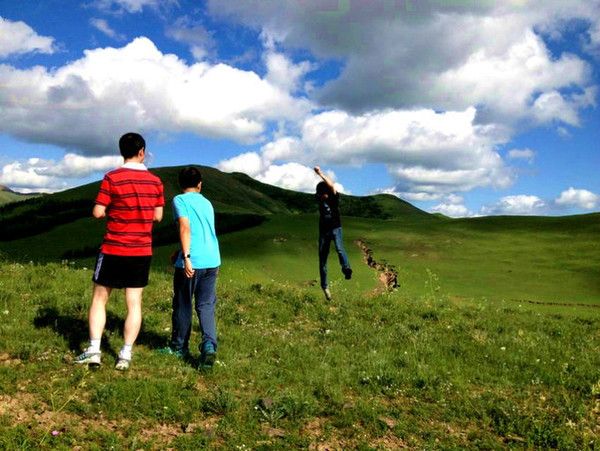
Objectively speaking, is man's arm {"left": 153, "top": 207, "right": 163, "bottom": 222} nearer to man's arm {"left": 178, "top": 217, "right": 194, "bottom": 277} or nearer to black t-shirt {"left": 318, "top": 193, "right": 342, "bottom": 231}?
man's arm {"left": 178, "top": 217, "right": 194, "bottom": 277}

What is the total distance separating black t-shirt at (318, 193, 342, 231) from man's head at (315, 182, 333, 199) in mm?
104

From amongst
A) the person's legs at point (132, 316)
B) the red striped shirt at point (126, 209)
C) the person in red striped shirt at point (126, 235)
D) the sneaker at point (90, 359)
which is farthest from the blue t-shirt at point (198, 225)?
the sneaker at point (90, 359)

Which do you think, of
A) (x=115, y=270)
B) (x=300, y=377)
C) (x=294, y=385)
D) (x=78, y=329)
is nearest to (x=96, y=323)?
(x=115, y=270)

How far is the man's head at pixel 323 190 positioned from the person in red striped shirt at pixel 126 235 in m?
7.26

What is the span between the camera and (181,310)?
9.59 meters

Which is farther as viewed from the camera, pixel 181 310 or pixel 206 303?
pixel 181 310

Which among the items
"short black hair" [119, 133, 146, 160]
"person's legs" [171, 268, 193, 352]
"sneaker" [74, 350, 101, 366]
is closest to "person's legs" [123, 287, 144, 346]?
"sneaker" [74, 350, 101, 366]

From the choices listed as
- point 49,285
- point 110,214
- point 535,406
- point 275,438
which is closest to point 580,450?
point 535,406

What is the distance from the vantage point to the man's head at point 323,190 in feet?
49.8

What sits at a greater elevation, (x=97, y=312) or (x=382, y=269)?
(x=97, y=312)

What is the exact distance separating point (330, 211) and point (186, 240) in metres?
7.37

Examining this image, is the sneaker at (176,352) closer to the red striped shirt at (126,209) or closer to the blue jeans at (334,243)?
the red striped shirt at (126,209)

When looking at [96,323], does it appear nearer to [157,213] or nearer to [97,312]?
[97,312]

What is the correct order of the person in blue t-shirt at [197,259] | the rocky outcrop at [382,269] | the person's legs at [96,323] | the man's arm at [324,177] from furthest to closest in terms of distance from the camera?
the rocky outcrop at [382,269] < the man's arm at [324,177] < the person in blue t-shirt at [197,259] < the person's legs at [96,323]
